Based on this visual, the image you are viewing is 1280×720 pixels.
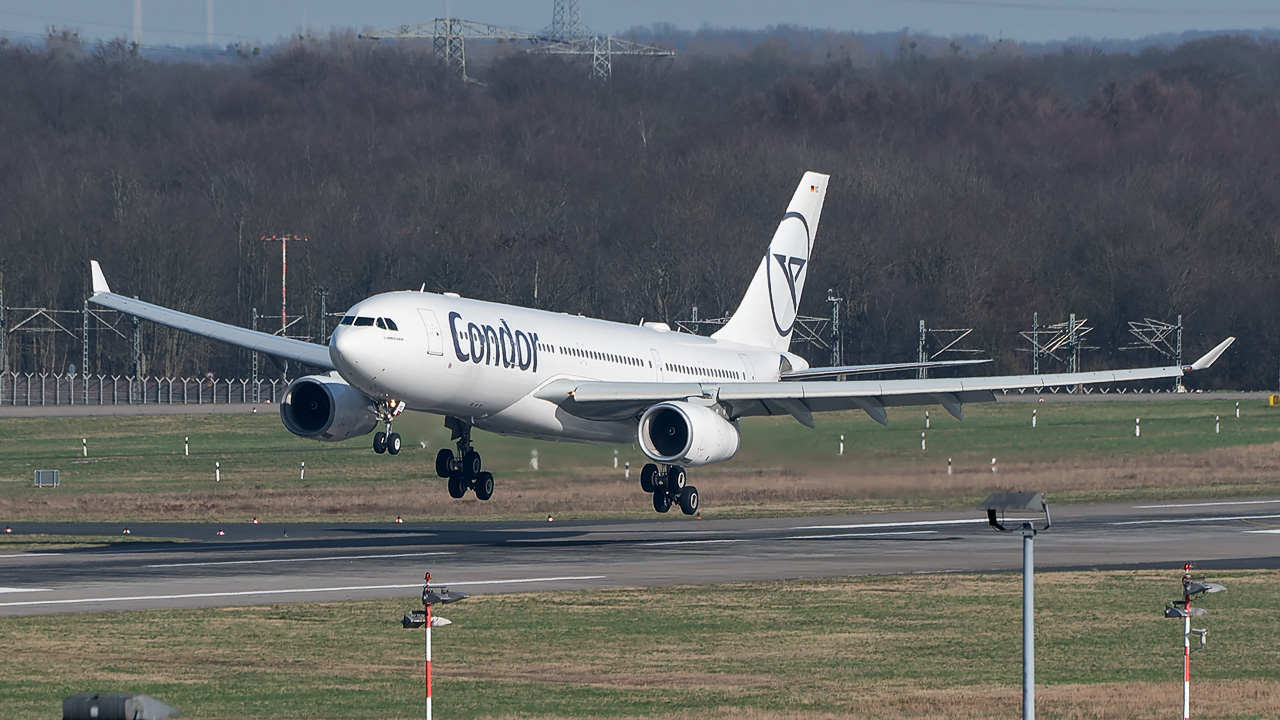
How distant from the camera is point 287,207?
173125 millimetres

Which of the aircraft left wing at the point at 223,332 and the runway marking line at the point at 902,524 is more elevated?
the aircraft left wing at the point at 223,332

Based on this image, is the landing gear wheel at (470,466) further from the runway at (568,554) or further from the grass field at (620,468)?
the runway at (568,554)

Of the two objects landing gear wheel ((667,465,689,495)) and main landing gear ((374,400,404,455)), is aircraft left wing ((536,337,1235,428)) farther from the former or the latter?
main landing gear ((374,400,404,455))

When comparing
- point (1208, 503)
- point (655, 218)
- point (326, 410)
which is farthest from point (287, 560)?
point (655, 218)

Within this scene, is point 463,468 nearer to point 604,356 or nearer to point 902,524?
point 604,356

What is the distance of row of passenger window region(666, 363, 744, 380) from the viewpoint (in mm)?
59284

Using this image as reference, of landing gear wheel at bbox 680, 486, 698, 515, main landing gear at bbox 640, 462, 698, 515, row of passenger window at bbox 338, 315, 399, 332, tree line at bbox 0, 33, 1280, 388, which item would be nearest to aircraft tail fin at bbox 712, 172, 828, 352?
landing gear wheel at bbox 680, 486, 698, 515

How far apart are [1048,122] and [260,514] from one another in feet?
487

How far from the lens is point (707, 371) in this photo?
61844mm

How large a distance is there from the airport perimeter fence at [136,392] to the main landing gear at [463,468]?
7722 cm

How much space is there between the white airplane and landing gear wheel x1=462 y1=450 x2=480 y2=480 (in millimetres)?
32

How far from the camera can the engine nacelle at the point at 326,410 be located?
50750 mm

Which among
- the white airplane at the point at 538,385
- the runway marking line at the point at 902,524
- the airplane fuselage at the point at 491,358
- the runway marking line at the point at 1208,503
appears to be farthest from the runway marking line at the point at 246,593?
the runway marking line at the point at 1208,503

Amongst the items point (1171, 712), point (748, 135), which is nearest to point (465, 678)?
point (1171, 712)
